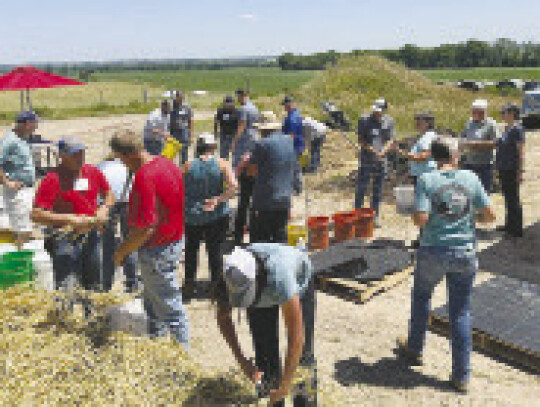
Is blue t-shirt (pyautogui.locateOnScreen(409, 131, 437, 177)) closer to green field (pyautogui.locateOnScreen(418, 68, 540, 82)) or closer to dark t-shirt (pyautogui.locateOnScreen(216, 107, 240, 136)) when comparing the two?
dark t-shirt (pyautogui.locateOnScreen(216, 107, 240, 136))

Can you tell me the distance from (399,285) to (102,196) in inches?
142

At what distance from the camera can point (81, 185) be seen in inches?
183

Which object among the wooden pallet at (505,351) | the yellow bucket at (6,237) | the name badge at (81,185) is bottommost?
the wooden pallet at (505,351)

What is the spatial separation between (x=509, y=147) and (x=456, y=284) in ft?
13.7

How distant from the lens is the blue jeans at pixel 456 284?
13.6 feet

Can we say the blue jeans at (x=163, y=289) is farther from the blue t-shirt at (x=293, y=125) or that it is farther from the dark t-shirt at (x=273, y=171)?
the blue t-shirt at (x=293, y=125)

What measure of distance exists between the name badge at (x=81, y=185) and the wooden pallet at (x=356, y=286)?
3007mm

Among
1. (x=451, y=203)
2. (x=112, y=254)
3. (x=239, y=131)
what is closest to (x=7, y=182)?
(x=112, y=254)

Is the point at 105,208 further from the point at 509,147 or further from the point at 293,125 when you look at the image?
the point at 293,125

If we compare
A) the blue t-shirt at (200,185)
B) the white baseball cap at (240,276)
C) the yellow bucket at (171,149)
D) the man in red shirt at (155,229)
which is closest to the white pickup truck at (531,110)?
the yellow bucket at (171,149)

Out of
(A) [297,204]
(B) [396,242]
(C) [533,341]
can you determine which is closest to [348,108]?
(A) [297,204]

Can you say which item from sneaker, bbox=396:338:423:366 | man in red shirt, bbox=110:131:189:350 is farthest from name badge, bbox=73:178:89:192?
sneaker, bbox=396:338:423:366

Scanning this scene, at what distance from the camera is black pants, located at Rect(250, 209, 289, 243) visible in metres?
6.10

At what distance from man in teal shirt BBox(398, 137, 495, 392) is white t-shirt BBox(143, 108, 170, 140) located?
6781mm
